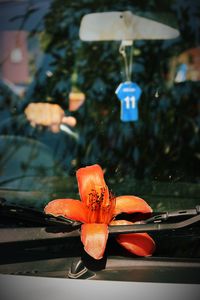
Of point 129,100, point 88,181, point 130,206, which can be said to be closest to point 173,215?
point 130,206

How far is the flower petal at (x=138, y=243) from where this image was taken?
202 centimetres

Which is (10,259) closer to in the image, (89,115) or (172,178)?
(172,178)

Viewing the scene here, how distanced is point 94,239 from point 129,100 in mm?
1530

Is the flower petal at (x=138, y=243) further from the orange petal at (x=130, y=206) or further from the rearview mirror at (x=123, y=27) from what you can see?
the rearview mirror at (x=123, y=27)

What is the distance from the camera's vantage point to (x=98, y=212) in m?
2.06

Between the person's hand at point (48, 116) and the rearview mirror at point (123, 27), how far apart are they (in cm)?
46

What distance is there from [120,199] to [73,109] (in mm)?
1455

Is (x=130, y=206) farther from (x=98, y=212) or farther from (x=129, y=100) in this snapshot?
(x=129, y=100)

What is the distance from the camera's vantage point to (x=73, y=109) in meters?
3.60

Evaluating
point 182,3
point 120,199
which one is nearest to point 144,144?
point 182,3

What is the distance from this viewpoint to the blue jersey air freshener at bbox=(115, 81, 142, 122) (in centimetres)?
336

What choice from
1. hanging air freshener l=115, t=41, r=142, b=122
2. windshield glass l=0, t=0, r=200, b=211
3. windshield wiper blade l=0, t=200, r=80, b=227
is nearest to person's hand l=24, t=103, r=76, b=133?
windshield glass l=0, t=0, r=200, b=211

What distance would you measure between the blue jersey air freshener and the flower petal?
4.38 ft

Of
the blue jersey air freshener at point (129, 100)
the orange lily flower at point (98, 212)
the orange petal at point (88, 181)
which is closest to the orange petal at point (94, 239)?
the orange lily flower at point (98, 212)
